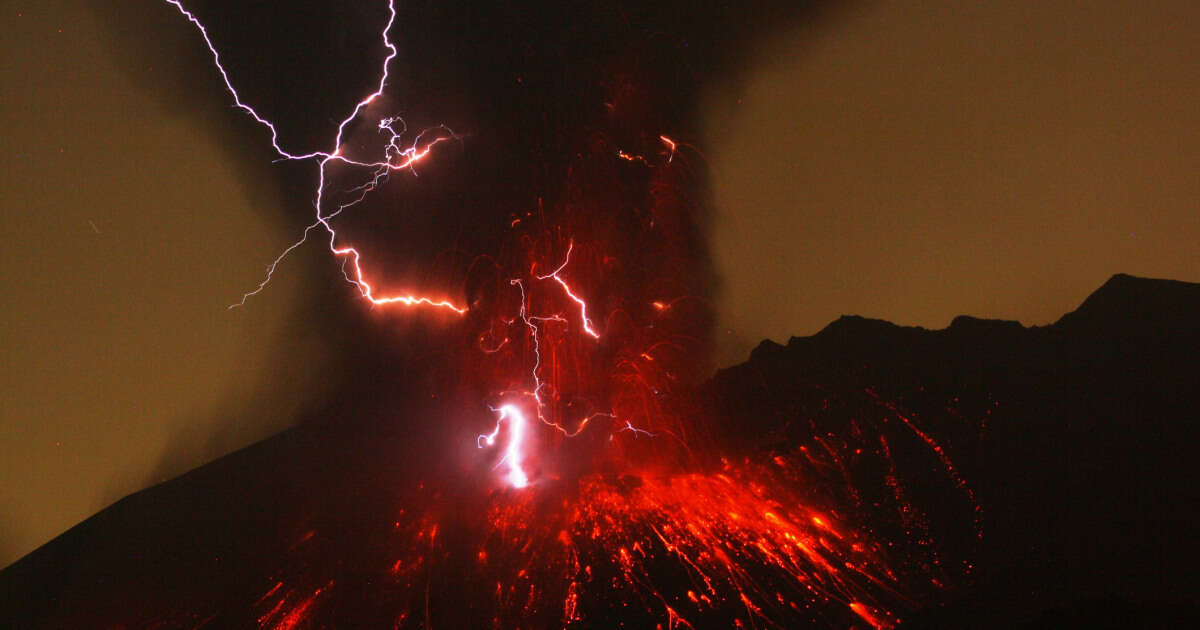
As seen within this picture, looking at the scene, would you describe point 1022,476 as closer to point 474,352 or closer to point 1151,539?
Result: point 1151,539

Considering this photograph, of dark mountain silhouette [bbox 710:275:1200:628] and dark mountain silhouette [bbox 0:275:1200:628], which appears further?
dark mountain silhouette [bbox 0:275:1200:628]

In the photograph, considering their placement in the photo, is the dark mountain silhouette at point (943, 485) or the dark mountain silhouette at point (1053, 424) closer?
the dark mountain silhouette at point (1053, 424)

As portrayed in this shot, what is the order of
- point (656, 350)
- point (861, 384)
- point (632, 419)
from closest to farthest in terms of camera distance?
1. point (861, 384)
2. point (632, 419)
3. point (656, 350)

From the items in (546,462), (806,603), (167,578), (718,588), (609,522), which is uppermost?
(546,462)

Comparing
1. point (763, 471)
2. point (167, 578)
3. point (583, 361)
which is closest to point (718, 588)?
point (763, 471)

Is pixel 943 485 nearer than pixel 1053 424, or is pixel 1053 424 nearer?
pixel 943 485

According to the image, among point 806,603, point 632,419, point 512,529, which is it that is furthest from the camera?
point 632,419

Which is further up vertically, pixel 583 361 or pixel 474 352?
pixel 474 352

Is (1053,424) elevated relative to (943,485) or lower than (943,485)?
elevated
